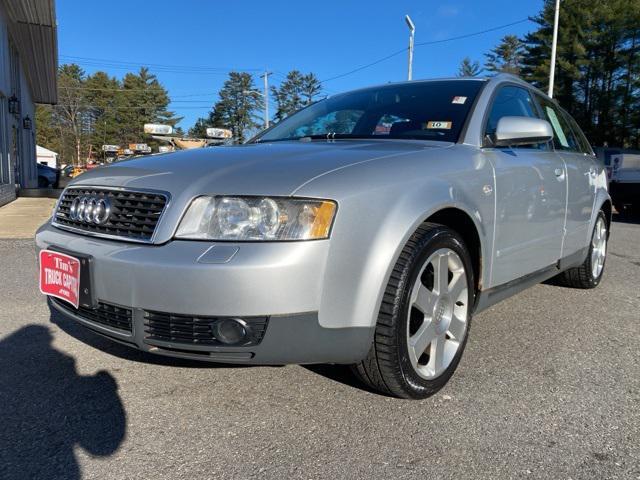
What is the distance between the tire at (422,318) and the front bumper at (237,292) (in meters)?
0.12

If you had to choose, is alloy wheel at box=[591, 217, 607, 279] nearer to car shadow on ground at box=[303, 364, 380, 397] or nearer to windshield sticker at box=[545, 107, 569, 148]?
windshield sticker at box=[545, 107, 569, 148]

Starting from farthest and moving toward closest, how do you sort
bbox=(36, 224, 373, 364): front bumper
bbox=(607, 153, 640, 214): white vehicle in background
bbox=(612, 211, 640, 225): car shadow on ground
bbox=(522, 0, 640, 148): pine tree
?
bbox=(522, 0, 640, 148): pine tree < bbox=(612, 211, 640, 225): car shadow on ground < bbox=(607, 153, 640, 214): white vehicle in background < bbox=(36, 224, 373, 364): front bumper

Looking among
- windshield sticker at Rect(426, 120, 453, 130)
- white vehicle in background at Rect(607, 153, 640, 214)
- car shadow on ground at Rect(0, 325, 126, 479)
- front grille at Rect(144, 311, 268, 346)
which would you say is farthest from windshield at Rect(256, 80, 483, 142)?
white vehicle in background at Rect(607, 153, 640, 214)

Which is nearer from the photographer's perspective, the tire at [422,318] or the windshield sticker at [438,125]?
the tire at [422,318]

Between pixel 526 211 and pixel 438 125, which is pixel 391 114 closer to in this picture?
pixel 438 125

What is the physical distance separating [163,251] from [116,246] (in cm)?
25

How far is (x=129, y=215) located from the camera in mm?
2145

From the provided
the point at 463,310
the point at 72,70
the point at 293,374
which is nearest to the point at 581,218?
the point at 463,310

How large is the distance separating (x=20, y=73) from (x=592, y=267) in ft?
70.7

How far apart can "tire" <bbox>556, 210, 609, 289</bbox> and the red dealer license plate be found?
12.3 ft

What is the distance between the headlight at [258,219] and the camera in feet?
6.31

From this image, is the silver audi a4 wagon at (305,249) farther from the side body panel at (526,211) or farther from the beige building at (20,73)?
Result: the beige building at (20,73)

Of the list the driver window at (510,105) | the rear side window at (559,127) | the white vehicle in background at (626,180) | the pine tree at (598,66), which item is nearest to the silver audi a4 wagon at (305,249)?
the driver window at (510,105)

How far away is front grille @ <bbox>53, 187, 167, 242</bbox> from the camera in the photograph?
2.07m
